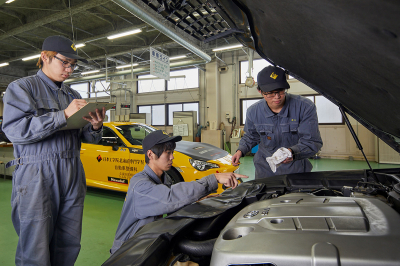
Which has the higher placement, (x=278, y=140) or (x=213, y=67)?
(x=213, y=67)

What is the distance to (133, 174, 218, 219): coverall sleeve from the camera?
48.1 inches

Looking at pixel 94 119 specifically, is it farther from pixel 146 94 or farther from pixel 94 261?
pixel 146 94

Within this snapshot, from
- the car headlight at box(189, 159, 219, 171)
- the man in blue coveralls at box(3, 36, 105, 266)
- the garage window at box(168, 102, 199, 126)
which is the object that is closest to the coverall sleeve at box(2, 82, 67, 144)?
the man in blue coveralls at box(3, 36, 105, 266)

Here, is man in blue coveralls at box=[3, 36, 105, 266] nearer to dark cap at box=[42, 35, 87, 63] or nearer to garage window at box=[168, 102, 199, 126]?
dark cap at box=[42, 35, 87, 63]

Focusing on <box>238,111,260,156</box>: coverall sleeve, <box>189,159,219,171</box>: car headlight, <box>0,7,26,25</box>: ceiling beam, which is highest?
<box>0,7,26,25</box>: ceiling beam

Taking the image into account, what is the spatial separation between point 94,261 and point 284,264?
2.14 metres

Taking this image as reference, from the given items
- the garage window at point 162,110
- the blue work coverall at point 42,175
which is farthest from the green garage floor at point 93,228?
the garage window at point 162,110

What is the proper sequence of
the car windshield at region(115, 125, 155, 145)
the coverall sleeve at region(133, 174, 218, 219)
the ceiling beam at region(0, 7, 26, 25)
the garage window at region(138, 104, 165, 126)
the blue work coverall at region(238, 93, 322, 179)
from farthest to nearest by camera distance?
the garage window at region(138, 104, 165, 126), the ceiling beam at region(0, 7, 26, 25), the car windshield at region(115, 125, 155, 145), the blue work coverall at region(238, 93, 322, 179), the coverall sleeve at region(133, 174, 218, 219)

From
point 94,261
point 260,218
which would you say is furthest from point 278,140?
point 94,261

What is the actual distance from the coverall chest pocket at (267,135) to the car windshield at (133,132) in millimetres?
2205

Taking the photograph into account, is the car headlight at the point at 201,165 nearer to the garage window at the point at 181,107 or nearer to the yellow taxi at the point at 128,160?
the yellow taxi at the point at 128,160

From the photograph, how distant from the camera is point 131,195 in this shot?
1.33 metres

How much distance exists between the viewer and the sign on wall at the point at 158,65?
22.2 ft

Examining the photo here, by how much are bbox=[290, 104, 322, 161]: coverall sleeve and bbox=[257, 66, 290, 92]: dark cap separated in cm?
36
